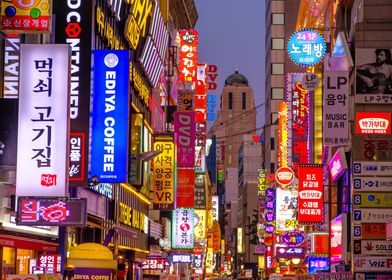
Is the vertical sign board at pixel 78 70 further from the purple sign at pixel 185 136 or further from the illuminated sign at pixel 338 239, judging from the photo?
the purple sign at pixel 185 136

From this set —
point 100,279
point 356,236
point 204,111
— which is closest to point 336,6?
point 356,236

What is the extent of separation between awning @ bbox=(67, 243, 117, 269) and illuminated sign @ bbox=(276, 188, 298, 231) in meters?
56.6

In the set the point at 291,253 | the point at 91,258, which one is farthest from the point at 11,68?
the point at 291,253

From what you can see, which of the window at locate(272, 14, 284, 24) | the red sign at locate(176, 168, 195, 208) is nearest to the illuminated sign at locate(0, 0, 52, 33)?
the red sign at locate(176, 168, 195, 208)

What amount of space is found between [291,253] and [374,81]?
1208 inches

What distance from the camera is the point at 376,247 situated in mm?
38125

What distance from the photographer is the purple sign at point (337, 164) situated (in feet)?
134

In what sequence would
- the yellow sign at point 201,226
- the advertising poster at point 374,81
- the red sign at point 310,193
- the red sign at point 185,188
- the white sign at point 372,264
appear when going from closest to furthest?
the white sign at point 372,264 → the advertising poster at point 374,81 → the red sign at point 310,193 → the red sign at point 185,188 → the yellow sign at point 201,226

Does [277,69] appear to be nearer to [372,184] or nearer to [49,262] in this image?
[372,184]

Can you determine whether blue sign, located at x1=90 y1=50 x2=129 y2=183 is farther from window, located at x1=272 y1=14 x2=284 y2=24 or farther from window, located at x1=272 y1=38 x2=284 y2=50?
window, located at x1=272 y1=14 x2=284 y2=24

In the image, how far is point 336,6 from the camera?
1853 inches

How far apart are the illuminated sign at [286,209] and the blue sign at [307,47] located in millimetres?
35915

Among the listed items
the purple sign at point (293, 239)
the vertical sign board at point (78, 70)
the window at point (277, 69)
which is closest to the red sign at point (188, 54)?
the purple sign at point (293, 239)

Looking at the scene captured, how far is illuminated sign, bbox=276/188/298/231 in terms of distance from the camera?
77812mm
